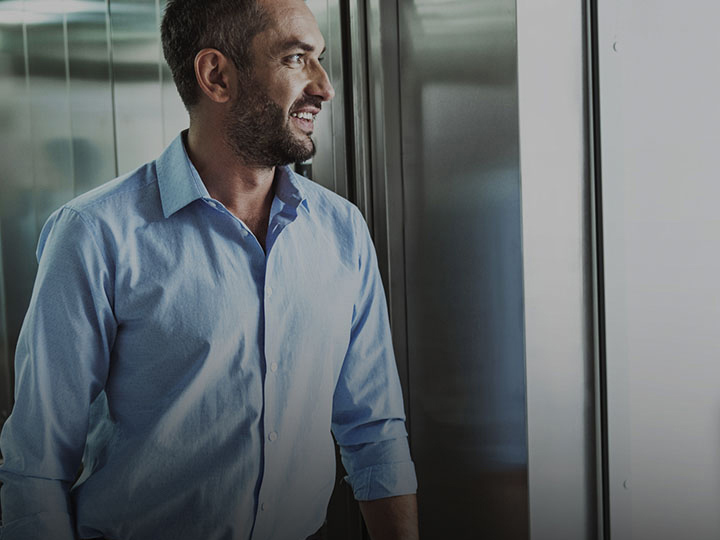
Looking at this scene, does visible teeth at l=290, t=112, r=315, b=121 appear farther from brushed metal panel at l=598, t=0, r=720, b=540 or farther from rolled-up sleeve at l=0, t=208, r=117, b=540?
brushed metal panel at l=598, t=0, r=720, b=540

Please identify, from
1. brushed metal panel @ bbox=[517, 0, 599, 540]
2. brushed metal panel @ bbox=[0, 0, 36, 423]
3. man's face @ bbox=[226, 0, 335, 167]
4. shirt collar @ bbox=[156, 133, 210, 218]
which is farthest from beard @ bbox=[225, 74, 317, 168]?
brushed metal panel @ bbox=[0, 0, 36, 423]

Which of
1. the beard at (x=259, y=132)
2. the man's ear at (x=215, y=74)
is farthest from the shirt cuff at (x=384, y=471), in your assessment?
the man's ear at (x=215, y=74)

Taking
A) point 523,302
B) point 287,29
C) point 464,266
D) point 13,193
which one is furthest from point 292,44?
point 13,193

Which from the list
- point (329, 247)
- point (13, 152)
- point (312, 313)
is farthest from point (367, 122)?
point (13, 152)

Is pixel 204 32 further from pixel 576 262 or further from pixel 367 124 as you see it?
pixel 576 262

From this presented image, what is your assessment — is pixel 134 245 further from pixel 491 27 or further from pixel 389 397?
pixel 491 27

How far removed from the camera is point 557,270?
4.12 feet

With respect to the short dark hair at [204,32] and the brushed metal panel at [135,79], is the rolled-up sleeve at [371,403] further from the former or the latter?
the brushed metal panel at [135,79]

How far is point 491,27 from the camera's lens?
1.30 m

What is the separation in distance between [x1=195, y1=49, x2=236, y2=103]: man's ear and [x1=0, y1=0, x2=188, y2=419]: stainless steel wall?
0.57 m

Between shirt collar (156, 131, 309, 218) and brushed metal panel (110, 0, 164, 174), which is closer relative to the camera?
shirt collar (156, 131, 309, 218)

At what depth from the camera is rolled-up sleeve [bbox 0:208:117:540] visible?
3.82 ft

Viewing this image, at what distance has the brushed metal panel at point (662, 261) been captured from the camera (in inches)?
46.2

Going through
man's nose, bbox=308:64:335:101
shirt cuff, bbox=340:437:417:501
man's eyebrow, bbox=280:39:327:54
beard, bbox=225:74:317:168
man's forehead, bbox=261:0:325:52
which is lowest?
shirt cuff, bbox=340:437:417:501
